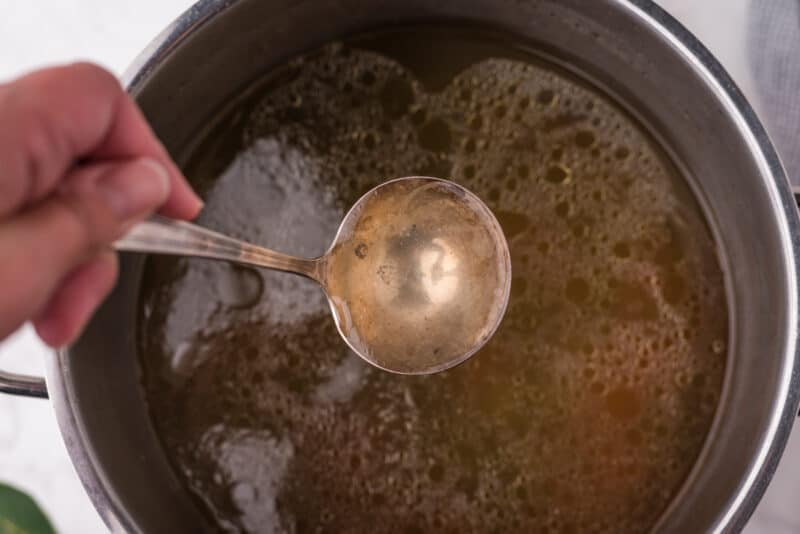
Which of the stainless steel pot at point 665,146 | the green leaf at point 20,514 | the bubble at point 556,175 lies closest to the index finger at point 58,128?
the stainless steel pot at point 665,146

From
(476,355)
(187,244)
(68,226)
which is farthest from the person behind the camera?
(476,355)

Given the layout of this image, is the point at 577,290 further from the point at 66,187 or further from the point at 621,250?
the point at 66,187

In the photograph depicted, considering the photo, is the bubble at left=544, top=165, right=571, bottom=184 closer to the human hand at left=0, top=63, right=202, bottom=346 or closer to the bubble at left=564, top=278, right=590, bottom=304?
the bubble at left=564, top=278, right=590, bottom=304

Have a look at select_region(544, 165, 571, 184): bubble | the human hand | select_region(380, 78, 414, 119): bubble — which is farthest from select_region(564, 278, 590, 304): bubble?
the human hand

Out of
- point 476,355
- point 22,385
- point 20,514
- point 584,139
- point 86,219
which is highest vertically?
point 584,139

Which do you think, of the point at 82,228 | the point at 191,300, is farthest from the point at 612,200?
the point at 82,228

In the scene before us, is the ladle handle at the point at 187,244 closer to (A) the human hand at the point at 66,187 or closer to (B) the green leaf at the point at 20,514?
(A) the human hand at the point at 66,187

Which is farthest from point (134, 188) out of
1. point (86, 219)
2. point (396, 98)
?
point (396, 98)
